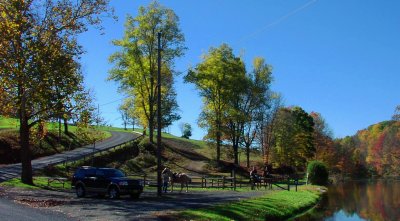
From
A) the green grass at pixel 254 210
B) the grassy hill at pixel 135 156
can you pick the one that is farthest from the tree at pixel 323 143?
the green grass at pixel 254 210

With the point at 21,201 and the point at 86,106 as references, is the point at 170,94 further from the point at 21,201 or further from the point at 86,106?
the point at 21,201

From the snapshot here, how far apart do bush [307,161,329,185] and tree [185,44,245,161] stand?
12.4 m

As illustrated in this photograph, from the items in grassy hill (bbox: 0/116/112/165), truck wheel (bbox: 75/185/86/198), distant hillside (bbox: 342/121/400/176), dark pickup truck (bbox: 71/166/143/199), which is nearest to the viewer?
dark pickup truck (bbox: 71/166/143/199)

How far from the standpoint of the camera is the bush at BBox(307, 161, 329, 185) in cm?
5272

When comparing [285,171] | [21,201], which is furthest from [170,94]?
[21,201]

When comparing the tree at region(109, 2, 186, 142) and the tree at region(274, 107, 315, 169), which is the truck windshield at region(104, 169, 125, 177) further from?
the tree at region(274, 107, 315, 169)

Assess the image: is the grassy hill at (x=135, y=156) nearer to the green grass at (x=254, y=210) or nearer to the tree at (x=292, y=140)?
the tree at (x=292, y=140)

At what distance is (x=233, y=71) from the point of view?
6019 centimetres

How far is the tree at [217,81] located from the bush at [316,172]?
12.4 meters

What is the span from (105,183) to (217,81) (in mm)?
35069

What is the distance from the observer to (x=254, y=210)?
77.2 ft

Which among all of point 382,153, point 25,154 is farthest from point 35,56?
point 382,153

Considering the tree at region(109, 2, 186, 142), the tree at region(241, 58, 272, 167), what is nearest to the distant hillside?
the tree at region(241, 58, 272, 167)

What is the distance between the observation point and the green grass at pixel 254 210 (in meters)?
19.6
